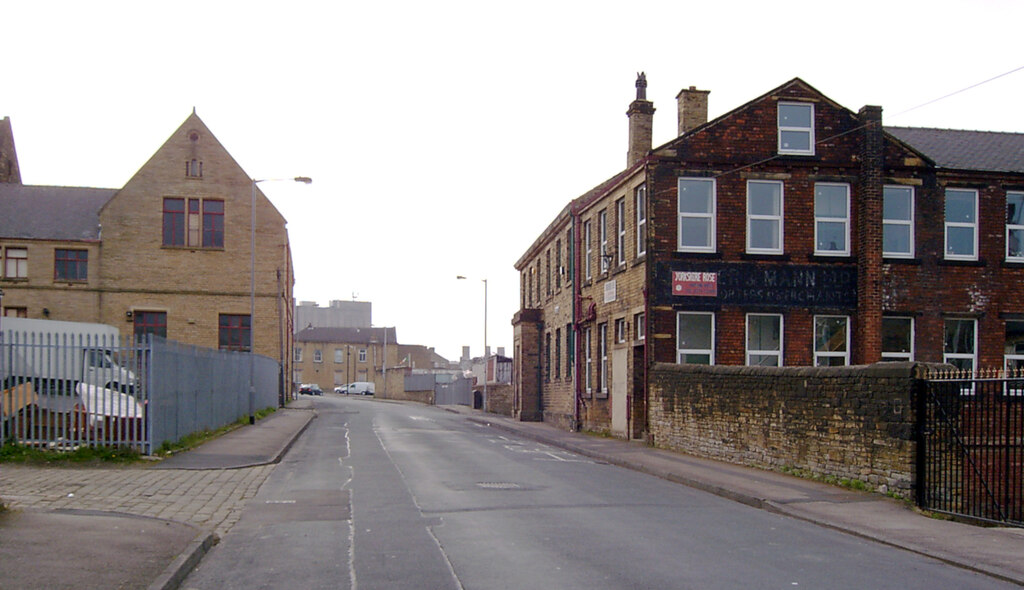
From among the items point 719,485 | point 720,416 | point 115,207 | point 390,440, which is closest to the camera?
point 719,485

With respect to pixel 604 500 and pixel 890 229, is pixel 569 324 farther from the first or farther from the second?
pixel 604 500

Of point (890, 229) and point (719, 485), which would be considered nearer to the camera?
point (719, 485)

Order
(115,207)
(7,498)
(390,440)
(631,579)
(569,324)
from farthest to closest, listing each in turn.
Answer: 1. (115,207)
2. (569,324)
3. (390,440)
4. (7,498)
5. (631,579)

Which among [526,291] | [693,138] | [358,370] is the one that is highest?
[693,138]

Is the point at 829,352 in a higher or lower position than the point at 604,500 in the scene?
higher

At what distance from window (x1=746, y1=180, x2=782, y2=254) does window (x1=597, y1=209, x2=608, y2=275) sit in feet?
15.6

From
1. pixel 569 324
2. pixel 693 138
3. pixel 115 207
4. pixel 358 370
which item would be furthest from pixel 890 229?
pixel 358 370

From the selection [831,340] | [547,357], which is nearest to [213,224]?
[547,357]

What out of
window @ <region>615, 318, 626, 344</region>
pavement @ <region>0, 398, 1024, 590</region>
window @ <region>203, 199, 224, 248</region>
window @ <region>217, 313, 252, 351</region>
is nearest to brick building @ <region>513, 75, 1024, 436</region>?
window @ <region>615, 318, 626, 344</region>

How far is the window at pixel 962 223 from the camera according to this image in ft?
80.0

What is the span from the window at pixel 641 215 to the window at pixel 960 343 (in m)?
8.14

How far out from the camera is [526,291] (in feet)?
149

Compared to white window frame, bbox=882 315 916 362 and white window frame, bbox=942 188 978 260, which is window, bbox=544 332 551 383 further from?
white window frame, bbox=942 188 978 260

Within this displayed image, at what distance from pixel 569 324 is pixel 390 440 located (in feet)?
31.0
